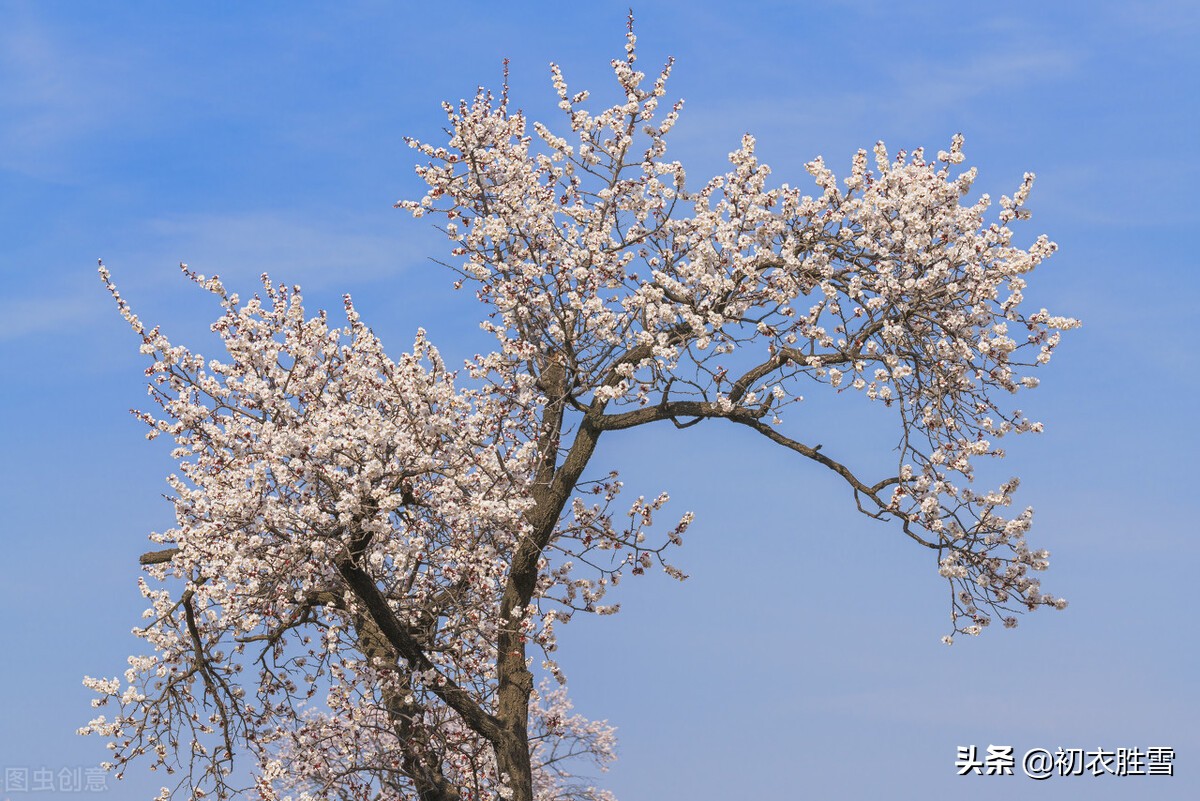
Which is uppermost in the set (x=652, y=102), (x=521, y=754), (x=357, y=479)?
(x=652, y=102)

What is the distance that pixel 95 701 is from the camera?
46.6 ft

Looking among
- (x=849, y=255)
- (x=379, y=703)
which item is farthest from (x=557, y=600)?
(x=849, y=255)

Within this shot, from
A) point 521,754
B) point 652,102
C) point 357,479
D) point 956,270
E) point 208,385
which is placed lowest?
point 521,754

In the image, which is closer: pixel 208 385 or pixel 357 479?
pixel 357 479

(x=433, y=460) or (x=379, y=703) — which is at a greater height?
(x=433, y=460)

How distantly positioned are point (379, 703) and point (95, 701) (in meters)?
3.18

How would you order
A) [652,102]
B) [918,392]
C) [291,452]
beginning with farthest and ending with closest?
[652,102]
[918,392]
[291,452]

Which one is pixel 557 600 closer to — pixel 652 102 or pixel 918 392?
pixel 918 392

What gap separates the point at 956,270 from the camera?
13.1m

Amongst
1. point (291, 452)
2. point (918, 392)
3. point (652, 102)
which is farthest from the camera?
point (652, 102)

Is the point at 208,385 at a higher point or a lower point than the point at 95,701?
higher

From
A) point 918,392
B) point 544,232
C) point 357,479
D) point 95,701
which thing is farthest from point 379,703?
point 918,392

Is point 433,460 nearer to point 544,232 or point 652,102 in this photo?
point 544,232

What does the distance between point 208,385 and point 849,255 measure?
6.94m
